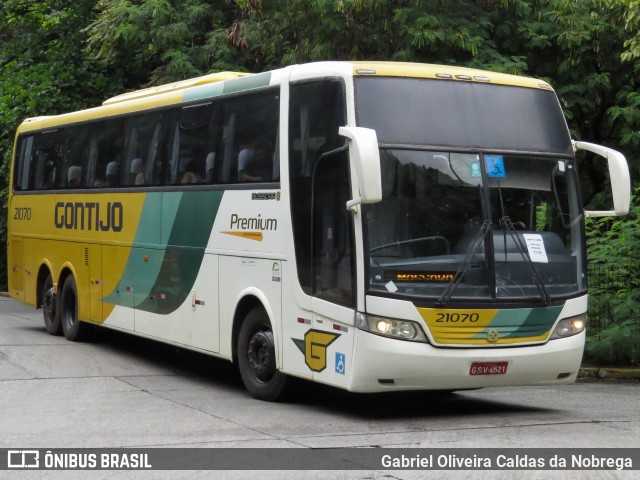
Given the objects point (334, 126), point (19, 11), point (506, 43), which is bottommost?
point (334, 126)

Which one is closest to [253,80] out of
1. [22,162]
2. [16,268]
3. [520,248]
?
[520,248]

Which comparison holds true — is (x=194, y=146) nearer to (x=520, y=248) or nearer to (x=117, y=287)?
(x=117, y=287)

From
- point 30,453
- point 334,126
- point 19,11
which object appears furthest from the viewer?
point 19,11

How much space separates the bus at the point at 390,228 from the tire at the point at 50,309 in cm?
579

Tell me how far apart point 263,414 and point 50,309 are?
347 inches

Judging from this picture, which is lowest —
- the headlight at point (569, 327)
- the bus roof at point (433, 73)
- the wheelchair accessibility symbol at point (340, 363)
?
the wheelchair accessibility symbol at point (340, 363)

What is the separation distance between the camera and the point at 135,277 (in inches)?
616

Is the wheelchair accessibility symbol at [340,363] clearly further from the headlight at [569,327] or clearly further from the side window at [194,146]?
the side window at [194,146]

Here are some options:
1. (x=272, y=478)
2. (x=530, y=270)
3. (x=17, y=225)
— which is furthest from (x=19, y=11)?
(x=272, y=478)

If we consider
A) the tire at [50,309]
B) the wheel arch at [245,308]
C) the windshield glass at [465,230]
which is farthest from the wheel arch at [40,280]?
the windshield glass at [465,230]

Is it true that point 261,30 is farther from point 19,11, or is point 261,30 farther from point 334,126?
point 19,11

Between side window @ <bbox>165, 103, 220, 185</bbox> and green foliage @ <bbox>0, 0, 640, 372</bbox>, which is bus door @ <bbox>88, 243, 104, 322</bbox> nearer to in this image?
side window @ <bbox>165, 103, 220, 185</bbox>

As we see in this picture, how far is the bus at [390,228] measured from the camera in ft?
34.6

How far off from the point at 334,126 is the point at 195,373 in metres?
5.14
